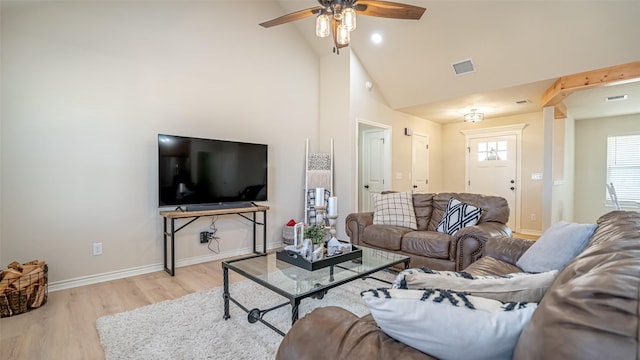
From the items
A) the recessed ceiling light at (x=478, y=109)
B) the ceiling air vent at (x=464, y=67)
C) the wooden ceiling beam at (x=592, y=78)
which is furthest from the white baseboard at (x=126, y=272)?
the wooden ceiling beam at (x=592, y=78)

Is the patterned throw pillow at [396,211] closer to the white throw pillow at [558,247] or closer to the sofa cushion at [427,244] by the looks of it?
the sofa cushion at [427,244]

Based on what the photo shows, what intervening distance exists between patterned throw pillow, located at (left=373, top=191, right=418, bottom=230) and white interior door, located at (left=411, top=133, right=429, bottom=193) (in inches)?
103

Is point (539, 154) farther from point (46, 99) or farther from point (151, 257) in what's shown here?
point (46, 99)

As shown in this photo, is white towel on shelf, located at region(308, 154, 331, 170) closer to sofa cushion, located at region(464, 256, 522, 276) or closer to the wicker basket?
sofa cushion, located at region(464, 256, 522, 276)

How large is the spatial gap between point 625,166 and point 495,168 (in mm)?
2195

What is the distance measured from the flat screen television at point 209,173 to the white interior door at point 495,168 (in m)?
4.75

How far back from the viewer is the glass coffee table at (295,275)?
70.6 inches

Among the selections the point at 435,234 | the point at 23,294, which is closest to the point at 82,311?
the point at 23,294

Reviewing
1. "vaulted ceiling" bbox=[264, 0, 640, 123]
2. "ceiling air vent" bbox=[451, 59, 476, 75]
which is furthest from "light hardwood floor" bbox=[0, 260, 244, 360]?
"ceiling air vent" bbox=[451, 59, 476, 75]

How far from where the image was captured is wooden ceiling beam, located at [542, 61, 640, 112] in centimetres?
351

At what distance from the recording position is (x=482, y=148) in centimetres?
654

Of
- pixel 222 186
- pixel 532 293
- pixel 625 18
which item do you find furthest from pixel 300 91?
pixel 532 293

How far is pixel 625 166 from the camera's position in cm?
573

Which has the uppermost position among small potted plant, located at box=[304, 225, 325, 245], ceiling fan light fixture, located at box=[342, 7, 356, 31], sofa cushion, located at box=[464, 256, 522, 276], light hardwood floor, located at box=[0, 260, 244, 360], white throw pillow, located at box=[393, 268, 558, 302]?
ceiling fan light fixture, located at box=[342, 7, 356, 31]
